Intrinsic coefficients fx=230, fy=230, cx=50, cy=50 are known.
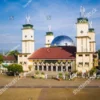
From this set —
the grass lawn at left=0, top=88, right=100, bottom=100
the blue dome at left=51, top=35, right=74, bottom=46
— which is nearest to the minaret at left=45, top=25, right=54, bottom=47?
the blue dome at left=51, top=35, right=74, bottom=46

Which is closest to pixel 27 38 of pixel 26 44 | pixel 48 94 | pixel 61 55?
pixel 26 44

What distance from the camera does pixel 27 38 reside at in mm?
62125

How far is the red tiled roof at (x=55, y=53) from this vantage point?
5695 centimetres

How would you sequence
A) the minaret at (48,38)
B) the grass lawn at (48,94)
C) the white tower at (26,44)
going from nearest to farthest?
the grass lawn at (48,94) → the white tower at (26,44) → the minaret at (48,38)

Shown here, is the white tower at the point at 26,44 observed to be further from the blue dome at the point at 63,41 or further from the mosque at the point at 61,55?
the blue dome at the point at 63,41

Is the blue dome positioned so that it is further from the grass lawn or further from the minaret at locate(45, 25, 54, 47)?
the grass lawn

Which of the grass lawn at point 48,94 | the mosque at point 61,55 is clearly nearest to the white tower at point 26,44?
the mosque at point 61,55

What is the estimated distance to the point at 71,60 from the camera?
55.6 metres

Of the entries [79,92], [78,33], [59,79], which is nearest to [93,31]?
[78,33]

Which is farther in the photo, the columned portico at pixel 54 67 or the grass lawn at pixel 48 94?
the columned portico at pixel 54 67

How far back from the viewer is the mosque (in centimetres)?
5382

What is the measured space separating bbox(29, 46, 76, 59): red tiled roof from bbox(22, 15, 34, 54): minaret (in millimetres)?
2186

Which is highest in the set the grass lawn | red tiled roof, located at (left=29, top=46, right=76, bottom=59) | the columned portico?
red tiled roof, located at (left=29, top=46, right=76, bottom=59)

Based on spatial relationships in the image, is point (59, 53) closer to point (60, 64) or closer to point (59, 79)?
point (60, 64)
